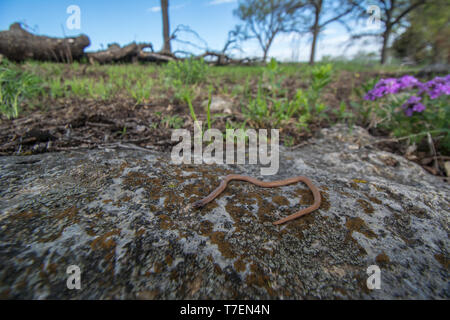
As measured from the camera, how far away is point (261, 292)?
763mm

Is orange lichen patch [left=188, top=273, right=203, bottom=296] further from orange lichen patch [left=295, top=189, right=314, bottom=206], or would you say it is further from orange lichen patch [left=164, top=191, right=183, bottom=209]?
orange lichen patch [left=295, top=189, right=314, bottom=206]

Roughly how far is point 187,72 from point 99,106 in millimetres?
1931

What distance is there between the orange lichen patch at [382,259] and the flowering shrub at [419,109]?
6.42ft

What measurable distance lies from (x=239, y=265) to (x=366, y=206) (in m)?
0.88

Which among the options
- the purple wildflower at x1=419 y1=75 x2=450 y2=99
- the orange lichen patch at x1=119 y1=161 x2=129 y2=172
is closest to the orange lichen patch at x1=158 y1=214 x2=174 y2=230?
the orange lichen patch at x1=119 y1=161 x2=129 y2=172

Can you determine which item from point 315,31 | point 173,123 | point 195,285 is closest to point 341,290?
point 195,285

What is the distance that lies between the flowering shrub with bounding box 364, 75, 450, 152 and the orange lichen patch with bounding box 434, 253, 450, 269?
70.0 inches

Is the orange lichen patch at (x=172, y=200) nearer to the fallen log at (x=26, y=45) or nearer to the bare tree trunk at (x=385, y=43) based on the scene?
the fallen log at (x=26, y=45)

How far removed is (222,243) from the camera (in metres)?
0.96

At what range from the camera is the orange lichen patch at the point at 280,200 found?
1.27 m

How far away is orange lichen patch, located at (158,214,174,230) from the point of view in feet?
3.32

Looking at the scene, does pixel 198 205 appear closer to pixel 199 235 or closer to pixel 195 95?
pixel 199 235
